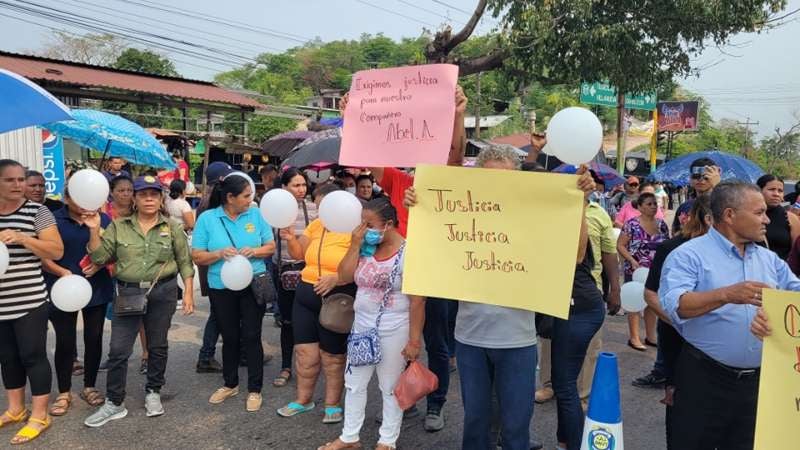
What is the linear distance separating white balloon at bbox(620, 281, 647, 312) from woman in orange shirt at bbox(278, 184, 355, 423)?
7.78ft

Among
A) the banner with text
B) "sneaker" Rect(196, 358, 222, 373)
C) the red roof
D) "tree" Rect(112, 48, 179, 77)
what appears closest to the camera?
"sneaker" Rect(196, 358, 222, 373)

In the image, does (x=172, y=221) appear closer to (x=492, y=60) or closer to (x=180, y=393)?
(x=180, y=393)

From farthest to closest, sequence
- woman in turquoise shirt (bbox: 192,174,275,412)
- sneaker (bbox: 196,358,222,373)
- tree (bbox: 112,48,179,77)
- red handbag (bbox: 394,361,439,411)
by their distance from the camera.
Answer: tree (bbox: 112,48,179,77) → sneaker (bbox: 196,358,222,373) → woman in turquoise shirt (bbox: 192,174,275,412) → red handbag (bbox: 394,361,439,411)

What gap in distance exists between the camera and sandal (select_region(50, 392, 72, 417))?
4.17m

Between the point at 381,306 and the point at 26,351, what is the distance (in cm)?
239

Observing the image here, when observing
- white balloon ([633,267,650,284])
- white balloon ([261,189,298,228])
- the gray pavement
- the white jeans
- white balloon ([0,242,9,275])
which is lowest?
the gray pavement

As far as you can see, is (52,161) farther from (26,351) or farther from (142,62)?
(142,62)

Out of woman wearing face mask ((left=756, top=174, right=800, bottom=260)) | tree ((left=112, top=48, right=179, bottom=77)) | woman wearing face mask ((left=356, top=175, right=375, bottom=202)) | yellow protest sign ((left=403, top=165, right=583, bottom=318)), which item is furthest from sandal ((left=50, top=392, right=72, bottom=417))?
tree ((left=112, top=48, right=179, bottom=77))

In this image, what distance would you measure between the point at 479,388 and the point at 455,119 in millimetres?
1426

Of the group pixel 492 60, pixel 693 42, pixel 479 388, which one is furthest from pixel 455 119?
pixel 693 42

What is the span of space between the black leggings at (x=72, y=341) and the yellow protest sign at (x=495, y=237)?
2.82 meters

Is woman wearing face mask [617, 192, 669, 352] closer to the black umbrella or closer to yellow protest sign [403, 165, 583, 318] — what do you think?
the black umbrella

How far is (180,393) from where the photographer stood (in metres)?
4.65

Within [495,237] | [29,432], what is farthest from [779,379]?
[29,432]
